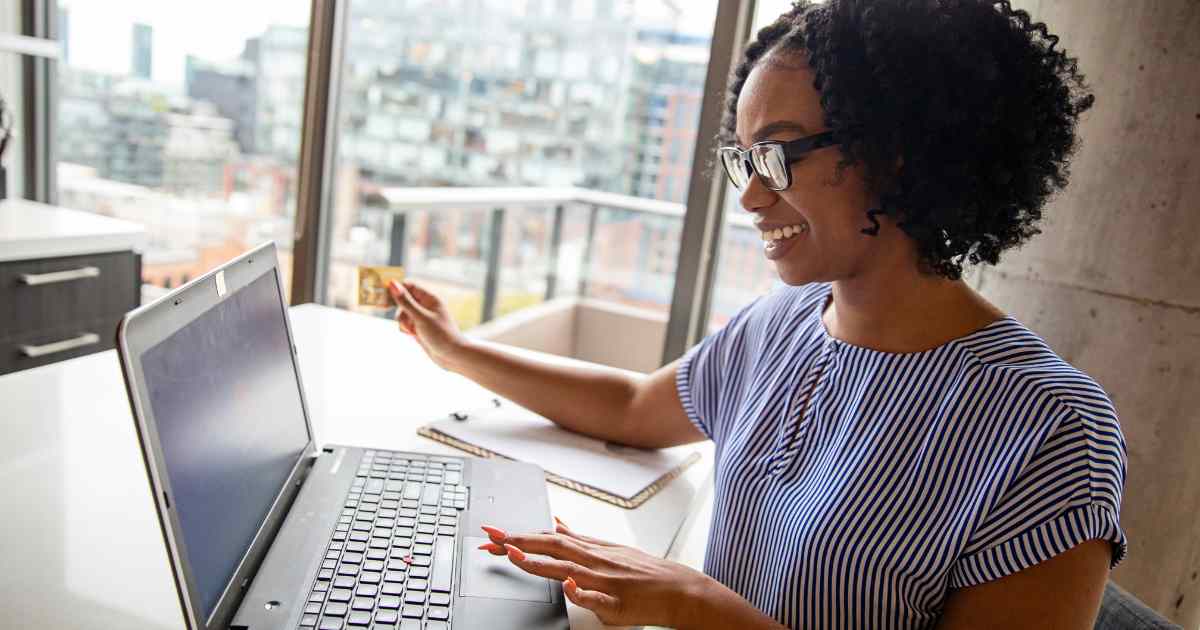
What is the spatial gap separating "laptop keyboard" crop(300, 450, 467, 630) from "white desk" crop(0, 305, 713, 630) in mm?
142

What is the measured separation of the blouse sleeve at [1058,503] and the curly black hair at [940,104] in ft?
0.87

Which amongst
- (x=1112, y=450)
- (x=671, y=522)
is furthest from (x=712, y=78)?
(x=1112, y=450)

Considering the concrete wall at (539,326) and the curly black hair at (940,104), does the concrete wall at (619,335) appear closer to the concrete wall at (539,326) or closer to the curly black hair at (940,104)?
the concrete wall at (539,326)

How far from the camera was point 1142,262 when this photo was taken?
143 cm

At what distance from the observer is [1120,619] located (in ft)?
2.94

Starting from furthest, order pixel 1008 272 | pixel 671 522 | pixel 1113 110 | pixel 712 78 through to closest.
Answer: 1. pixel 712 78
2. pixel 1008 272
3. pixel 1113 110
4. pixel 671 522

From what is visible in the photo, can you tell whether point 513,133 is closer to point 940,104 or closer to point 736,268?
point 736,268

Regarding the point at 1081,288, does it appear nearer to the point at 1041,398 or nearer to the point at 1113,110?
the point at 1113,110

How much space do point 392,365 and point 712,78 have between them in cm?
127

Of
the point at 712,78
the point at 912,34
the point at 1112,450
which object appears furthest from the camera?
the point at 712,78

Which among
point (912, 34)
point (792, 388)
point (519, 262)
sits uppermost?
point (912, 34)

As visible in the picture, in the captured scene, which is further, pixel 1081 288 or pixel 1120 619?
pixel 1081 288

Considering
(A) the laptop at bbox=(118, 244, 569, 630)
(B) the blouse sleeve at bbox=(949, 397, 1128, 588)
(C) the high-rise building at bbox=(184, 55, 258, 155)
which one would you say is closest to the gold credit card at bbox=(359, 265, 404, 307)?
(A) the laptop at bbox=(118, 244, 569, 630)

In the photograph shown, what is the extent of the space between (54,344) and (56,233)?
0.31 meters
